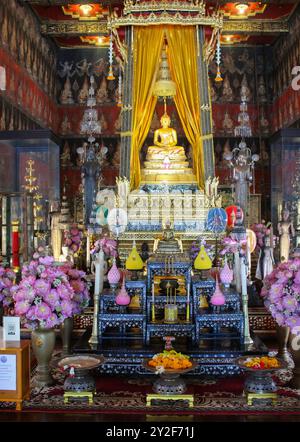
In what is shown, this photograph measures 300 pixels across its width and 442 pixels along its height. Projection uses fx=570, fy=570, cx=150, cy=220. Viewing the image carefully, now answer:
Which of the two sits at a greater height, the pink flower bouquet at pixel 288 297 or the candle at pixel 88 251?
the candle at pixel 88 251

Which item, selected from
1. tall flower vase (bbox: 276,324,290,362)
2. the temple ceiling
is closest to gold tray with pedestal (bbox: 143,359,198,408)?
tall flower vase (bbox: 276,324,290,362)

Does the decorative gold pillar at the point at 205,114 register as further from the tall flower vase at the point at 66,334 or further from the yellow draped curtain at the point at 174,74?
the tall flower vase at the point at 66,334

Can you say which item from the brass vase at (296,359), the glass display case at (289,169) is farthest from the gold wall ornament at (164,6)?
the brass vase at (296,359)

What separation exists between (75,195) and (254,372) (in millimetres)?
9870

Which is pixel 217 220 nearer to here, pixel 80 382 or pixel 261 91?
pixel 80 382

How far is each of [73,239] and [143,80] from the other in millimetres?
2942

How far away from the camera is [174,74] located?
9.23 meters

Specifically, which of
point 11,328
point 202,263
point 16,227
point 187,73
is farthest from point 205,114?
point 11,328

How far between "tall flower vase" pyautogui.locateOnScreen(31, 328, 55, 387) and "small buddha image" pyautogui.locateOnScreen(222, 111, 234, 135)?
1014 centimetres

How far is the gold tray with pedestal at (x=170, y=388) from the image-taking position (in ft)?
13.2

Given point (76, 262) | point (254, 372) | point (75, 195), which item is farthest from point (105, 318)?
point (75, 195)

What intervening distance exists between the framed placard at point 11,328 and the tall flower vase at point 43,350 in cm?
43

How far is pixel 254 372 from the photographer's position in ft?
13.5
